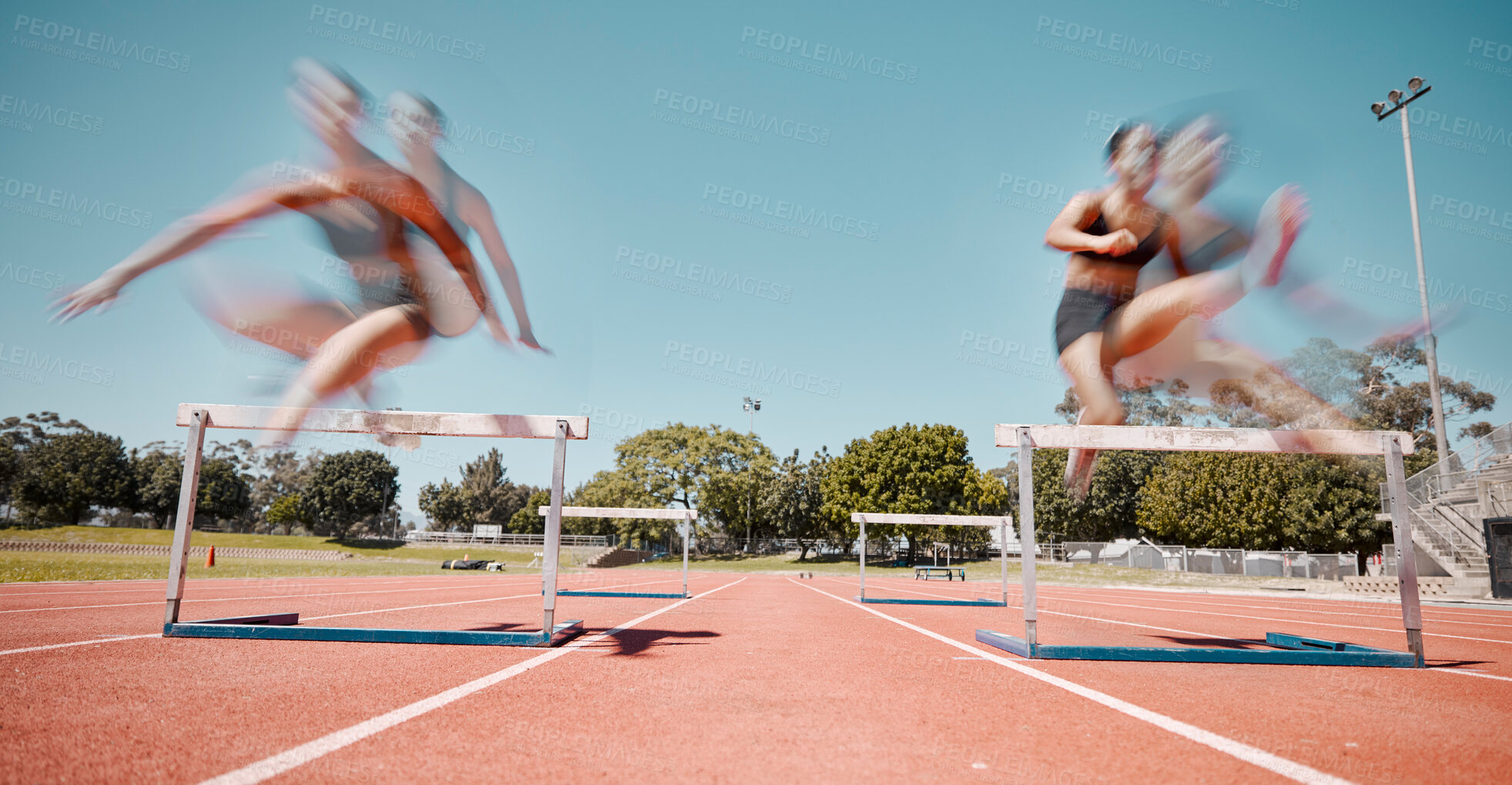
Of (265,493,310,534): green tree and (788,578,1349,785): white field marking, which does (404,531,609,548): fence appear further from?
(788,578,1349,785): white field marking

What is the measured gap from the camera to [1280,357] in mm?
4070

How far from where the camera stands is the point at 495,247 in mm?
5047

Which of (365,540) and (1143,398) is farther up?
(1143,398)

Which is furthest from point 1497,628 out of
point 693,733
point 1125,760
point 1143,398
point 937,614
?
point 693,733

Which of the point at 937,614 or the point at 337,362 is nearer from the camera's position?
the point at 337,362

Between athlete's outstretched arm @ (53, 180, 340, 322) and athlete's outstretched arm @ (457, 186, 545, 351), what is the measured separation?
78cm

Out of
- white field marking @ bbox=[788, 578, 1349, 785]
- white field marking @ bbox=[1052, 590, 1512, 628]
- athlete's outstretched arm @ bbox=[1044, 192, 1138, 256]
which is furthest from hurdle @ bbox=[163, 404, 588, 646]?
white field marking @ bbox=[1052, 590, 1512, 628]

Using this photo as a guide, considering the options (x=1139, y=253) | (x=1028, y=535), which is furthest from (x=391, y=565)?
(x=1139, y=253)

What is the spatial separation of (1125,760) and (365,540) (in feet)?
247

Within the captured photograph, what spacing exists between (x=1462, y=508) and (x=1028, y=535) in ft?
95.9

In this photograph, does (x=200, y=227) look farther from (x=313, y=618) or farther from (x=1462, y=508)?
(x=1462, y=508)

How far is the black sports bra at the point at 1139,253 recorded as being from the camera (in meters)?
4.09

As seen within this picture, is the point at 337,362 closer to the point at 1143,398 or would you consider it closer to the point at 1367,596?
the point at 1143,398

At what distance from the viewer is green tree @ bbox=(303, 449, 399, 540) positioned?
84688 mm
